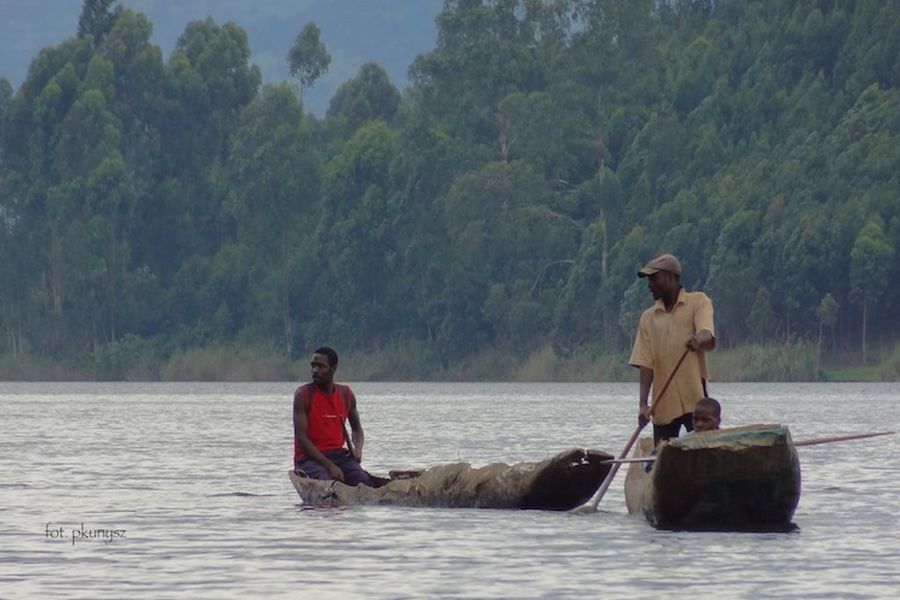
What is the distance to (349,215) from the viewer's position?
4336 inches

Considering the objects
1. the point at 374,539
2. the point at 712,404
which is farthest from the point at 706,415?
the point at 374,539

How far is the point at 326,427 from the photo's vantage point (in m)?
20.5

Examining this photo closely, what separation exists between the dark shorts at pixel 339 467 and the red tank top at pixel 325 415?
14 centimetres

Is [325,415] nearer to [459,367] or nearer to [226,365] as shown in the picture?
[459,367]

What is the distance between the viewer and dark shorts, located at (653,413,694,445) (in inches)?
713

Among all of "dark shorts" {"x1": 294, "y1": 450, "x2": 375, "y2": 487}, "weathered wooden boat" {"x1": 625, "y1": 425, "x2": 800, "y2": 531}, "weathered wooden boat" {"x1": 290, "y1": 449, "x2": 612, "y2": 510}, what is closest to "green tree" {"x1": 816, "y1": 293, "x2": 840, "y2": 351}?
"weathered wooden boat" {"x1": 290, "y1": 449, "x2": 612, "y2": 510}

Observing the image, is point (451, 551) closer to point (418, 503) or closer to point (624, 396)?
point (418, 503)

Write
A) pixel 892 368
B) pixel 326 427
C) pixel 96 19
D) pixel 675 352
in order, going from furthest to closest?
1. pixel 96 19
2. pixel 892 368
3. pixel 326 427
4. pixel 675 352

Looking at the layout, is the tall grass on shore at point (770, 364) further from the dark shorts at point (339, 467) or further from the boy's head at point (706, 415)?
the boy's head at point (706, 415)

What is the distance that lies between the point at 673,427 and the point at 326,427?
377cm

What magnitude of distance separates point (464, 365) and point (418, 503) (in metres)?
85.6

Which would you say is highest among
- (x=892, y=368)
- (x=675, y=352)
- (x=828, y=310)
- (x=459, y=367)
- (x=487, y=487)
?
(x=828, y=310)

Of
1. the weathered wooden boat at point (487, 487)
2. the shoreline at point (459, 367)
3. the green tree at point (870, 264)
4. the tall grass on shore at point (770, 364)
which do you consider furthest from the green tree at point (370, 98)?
the weathered wooden boat at point (487, 487)

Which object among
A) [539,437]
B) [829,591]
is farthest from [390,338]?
[829,591]
